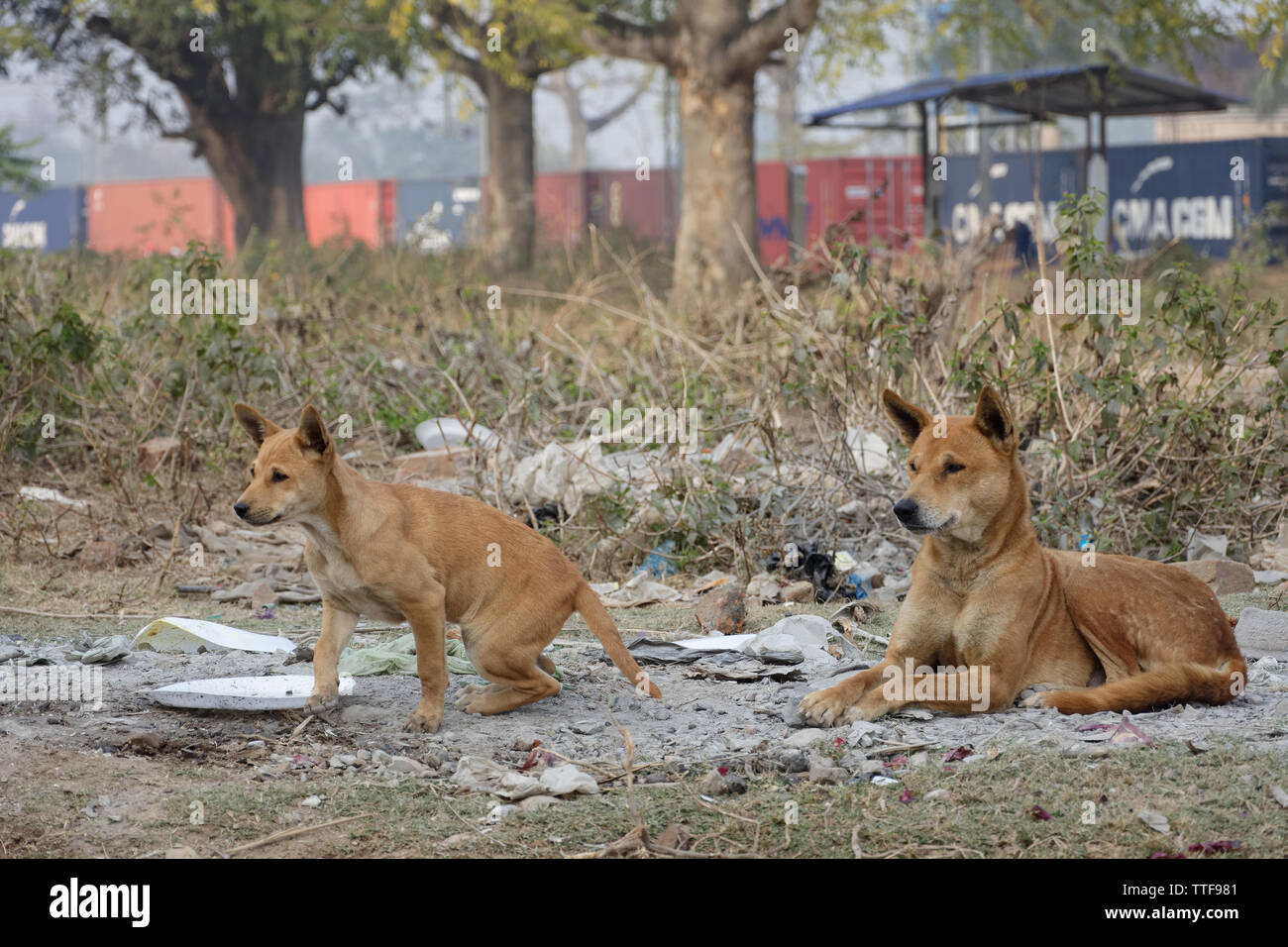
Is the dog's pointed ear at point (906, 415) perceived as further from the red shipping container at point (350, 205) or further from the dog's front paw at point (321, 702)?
the red shipping container at point (350, 205)

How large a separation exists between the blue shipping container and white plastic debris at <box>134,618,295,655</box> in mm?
25000

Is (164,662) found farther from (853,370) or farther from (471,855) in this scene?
(853,370)

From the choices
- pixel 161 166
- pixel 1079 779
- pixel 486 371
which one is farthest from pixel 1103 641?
pixel 161 166

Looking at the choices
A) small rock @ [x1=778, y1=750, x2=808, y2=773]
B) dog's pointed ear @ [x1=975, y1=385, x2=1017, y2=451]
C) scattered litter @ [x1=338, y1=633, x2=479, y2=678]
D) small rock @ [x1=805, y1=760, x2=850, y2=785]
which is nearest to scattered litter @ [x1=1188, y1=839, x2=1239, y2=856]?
small rock @ [x1=805, y1=760, x2=850, y2=785]

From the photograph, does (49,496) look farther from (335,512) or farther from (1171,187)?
(1171,187)

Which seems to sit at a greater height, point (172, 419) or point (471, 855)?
point (172, 419)

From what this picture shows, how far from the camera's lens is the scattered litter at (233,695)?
5.42 m

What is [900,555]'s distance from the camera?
8.51 m

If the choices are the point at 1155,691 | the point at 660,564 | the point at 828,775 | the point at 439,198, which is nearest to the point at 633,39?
the point at 660,564

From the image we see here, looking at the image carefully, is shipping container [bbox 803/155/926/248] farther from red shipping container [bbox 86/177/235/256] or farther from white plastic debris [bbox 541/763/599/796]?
white plastic debris [bbox 541/763/599/796]

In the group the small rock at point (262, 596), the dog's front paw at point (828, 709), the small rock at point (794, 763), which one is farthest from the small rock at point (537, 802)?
the small rock at point (262, 596)

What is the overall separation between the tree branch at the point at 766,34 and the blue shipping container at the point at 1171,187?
12348 mm
